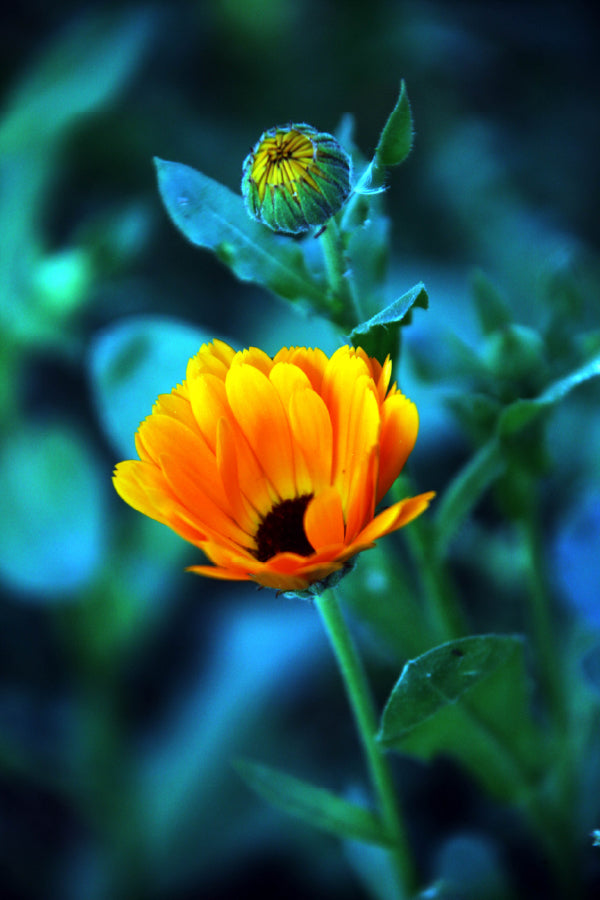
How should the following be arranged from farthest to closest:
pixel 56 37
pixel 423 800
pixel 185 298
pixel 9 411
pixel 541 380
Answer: pixel 185 298, pixel 56 37, pixel 9 411, pixel 423 800, pixel 541 380

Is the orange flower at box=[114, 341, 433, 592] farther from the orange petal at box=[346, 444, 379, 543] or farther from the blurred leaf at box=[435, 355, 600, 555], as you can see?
the blurred leaf at box=[435, 355, 600, 555]

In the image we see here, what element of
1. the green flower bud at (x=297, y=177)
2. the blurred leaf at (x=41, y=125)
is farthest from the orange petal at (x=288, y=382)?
the blurred leaf at (x=41, y=125)

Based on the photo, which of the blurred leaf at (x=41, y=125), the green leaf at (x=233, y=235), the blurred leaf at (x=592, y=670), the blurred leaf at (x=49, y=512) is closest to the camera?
the green leaf at (x=233, y=235)

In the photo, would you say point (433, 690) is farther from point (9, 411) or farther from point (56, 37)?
point (56, 37)

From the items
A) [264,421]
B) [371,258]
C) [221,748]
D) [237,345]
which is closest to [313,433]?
[264,421]

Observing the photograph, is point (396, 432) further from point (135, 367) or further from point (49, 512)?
point (49, 512)

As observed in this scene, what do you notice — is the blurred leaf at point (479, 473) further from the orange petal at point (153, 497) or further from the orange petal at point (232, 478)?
the orange petal at point (153, 497)

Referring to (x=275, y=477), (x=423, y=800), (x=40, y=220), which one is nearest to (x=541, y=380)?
(x=275, y=477)
